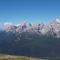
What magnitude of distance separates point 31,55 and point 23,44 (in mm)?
582

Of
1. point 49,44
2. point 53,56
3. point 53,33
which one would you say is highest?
point 53,33

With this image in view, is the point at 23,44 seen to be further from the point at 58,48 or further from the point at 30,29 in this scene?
the point at 58,48

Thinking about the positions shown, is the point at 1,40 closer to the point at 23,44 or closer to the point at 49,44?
the point at 23,44

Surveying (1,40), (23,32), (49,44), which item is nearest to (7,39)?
(1,40)

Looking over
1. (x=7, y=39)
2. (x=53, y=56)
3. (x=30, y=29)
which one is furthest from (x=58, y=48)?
(x=7, y=39)

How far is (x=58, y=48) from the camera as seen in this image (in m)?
7.24

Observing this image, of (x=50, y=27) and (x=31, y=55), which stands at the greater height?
(x=50, y=27)

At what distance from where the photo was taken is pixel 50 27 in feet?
24.1

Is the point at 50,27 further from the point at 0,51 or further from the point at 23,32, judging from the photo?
the point at 0,51

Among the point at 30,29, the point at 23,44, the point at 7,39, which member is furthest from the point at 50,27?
the point at 7,39

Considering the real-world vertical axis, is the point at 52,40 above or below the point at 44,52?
above

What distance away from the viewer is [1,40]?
723cm

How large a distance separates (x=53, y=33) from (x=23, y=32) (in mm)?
1192

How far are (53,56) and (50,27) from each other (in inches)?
45.8
